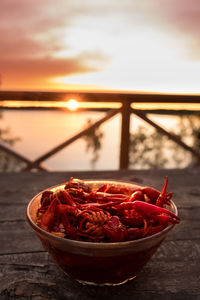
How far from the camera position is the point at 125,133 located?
3385 millimetres

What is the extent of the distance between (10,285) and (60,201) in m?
Answer: 0.35

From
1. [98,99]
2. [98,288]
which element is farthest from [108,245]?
[98,99]

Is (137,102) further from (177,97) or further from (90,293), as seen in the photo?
(90,293)

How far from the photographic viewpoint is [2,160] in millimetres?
4797

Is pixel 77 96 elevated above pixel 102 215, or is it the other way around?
pixel 77 96

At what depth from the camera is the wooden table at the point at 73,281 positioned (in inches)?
38.2

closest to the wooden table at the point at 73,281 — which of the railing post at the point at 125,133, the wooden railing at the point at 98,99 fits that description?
the wooden railing at the point at 98,99

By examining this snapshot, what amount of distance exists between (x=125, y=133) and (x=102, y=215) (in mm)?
2539

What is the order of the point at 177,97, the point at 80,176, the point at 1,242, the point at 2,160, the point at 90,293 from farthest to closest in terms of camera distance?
1. the point at 2,160
2. the point at 177,97
3. the point at 80,176
4. the point at 1,242
5. the point at 90,293

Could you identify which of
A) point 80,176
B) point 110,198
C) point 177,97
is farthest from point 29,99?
point 110,198

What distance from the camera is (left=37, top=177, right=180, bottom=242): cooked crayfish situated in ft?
2.78

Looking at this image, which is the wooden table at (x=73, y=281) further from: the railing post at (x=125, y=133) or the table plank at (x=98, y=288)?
the railing post at (x=125, y=133)

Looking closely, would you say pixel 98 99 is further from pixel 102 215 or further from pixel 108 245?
pixel 108 245

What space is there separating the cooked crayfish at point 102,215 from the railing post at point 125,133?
7.26 feet
